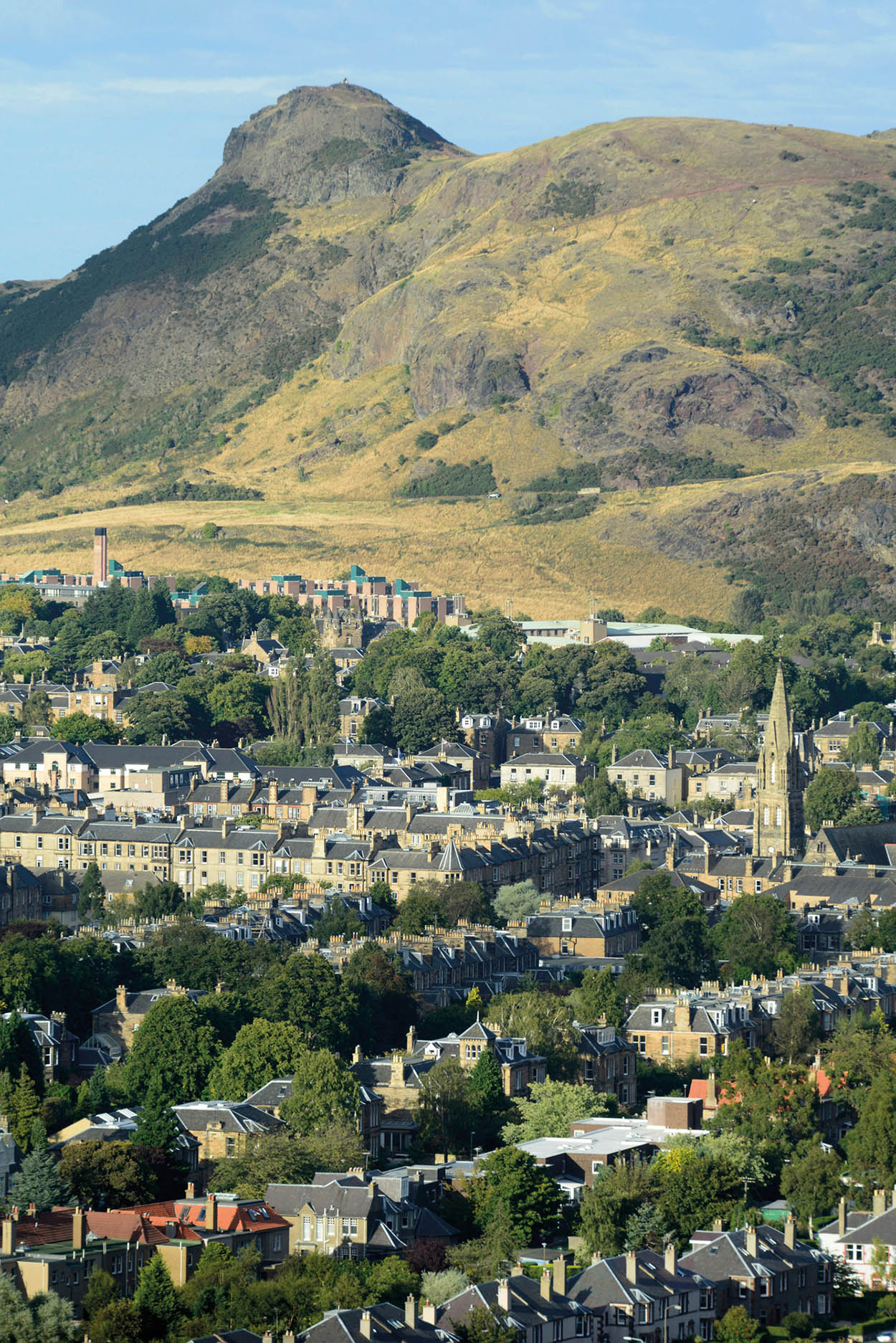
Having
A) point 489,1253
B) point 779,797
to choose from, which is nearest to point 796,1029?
point 489,1253

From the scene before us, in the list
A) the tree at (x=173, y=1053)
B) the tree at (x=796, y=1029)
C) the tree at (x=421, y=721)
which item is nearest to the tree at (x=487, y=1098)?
the tree at (x=173, y=1053)

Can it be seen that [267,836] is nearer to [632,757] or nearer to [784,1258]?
[632,757]

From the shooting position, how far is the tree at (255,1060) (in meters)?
88.5

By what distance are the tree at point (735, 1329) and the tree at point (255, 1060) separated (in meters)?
21.5

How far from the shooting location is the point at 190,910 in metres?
120

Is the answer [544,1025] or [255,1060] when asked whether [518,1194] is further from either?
[544,1025]

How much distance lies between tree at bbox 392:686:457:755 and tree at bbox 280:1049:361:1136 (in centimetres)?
9009

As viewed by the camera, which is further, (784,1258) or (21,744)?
(21,744)

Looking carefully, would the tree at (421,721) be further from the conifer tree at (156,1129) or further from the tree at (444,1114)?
the conifer tree at (156,1129)

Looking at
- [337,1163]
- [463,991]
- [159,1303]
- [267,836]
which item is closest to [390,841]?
[267,836]

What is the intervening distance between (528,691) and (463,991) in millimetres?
89104

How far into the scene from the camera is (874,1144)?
8662 centimetres

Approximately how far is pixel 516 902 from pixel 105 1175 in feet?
153

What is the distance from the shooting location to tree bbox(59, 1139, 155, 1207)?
77000mm
